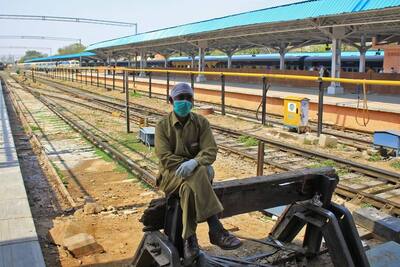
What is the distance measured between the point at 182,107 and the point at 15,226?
3210mm

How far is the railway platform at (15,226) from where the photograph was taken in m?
4.40

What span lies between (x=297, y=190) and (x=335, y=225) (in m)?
0.45

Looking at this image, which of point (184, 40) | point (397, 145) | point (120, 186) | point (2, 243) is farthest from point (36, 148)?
point (184, 40)

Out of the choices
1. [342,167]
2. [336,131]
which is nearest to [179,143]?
[342,167]

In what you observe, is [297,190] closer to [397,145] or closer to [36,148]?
[397,145]

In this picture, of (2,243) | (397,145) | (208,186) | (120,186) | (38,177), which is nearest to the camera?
(208,186)

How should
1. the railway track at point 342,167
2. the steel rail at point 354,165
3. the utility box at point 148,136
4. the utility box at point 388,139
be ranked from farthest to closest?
the utility box at point 148,136 → the utility box at point 388,139 → the steel rail at point 354,165 → the railway track at point 342,167

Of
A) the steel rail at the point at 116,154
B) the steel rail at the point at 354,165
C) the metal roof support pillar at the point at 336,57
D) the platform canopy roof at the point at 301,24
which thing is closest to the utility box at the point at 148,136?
the steel rail at the point at 116,154

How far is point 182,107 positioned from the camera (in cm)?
326

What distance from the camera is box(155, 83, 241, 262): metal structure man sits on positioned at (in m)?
3.05

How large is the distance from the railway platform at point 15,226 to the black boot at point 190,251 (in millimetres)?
1855

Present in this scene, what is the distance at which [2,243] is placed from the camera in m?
4.77

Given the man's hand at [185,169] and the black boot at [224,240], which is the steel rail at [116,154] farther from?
the man's hand at [185,169]

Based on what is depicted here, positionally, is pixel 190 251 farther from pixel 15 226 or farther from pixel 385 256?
pixel 15 226
